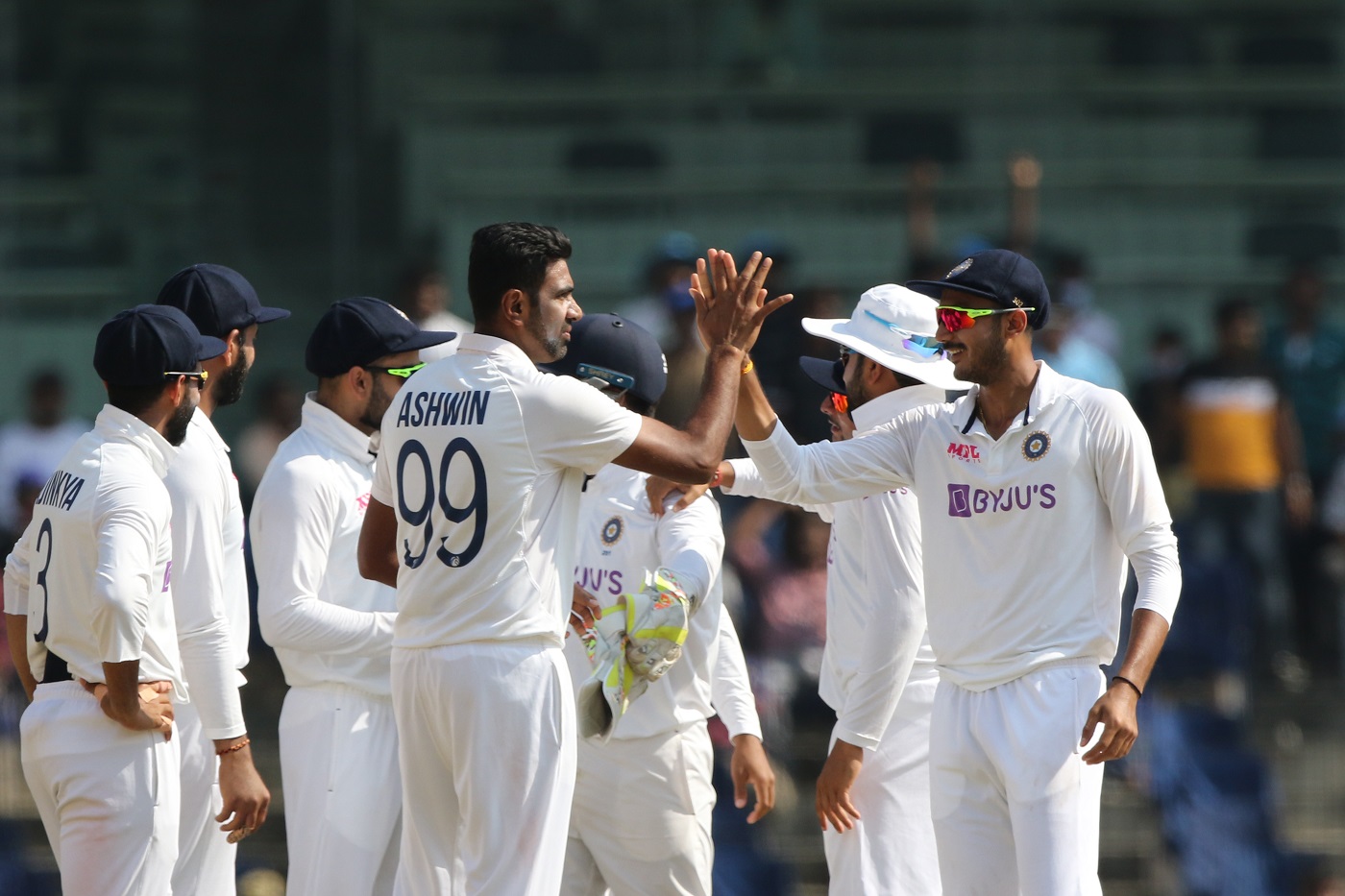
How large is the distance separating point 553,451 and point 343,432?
4.11 ft

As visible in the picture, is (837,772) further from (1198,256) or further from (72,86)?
(72,86)

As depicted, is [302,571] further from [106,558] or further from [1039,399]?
[1039,399]

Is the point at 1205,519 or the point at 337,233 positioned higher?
the point at 337,233

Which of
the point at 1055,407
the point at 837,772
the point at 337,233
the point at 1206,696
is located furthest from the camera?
the point at 337,233

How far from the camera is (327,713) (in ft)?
17.0

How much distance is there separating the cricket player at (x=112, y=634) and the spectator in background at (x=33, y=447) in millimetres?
5427

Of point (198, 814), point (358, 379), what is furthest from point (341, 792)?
point (358, 379)

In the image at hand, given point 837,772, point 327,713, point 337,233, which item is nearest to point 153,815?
point 327,713

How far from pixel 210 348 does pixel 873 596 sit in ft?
6.37

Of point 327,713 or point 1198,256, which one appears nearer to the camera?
point 327,713

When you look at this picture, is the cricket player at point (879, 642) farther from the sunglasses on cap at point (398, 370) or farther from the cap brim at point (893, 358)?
the sunglasses on cap at point (398, 370)

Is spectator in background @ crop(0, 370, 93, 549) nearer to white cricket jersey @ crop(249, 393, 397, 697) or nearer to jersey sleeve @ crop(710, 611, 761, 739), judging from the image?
white cricket jersey @ crop(249, 393, 397, 697)

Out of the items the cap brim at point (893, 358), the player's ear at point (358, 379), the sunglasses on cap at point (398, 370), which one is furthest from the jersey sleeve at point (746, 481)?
the player's ear at point (358, 379)

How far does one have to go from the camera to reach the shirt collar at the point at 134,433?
4.61 meters
